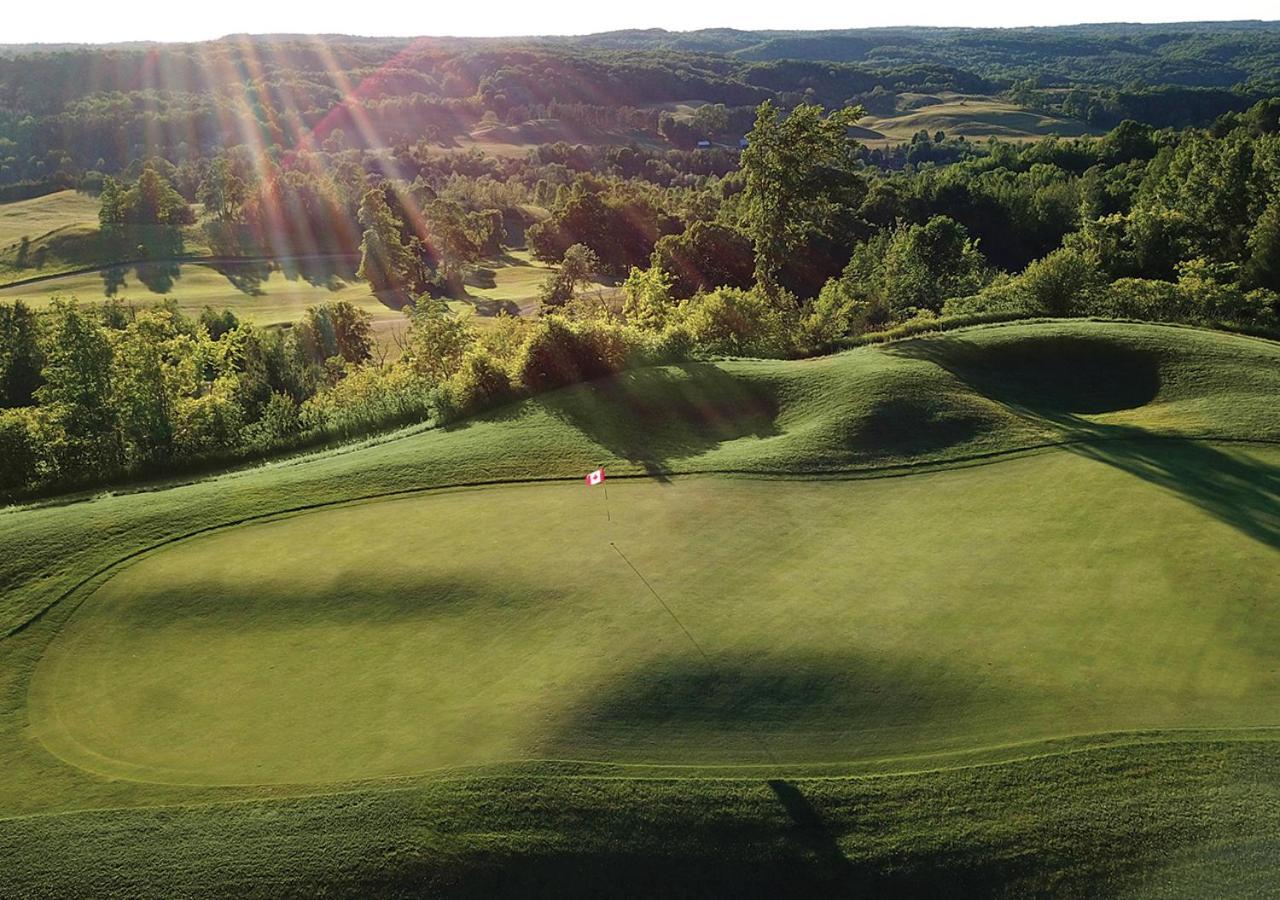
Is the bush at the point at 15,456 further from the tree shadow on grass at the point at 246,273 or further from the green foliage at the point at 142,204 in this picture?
the green foliage at the point at 142,204

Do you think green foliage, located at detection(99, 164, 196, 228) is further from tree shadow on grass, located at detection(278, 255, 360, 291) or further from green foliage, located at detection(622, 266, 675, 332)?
green foliage, located at detection(622, 266, 675, 332)

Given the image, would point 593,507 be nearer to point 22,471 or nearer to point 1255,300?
point 22,471

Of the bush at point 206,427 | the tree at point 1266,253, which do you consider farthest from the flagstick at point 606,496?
the tree at point 1266,253

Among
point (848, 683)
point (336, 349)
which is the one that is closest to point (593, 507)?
point (848, 683)

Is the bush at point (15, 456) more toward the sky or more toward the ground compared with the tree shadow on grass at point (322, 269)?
more toward the sky

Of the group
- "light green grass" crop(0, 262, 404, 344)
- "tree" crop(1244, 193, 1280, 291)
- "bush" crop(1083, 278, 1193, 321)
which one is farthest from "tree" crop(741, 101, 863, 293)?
"light green grass" crop(0, 262, 404, 344)

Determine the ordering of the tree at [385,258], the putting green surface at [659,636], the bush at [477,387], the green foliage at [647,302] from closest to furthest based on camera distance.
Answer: the putting green surface at [659,636]
the bush at [477,387]
the green foliage at [647,302]
the tree at [385,258]
